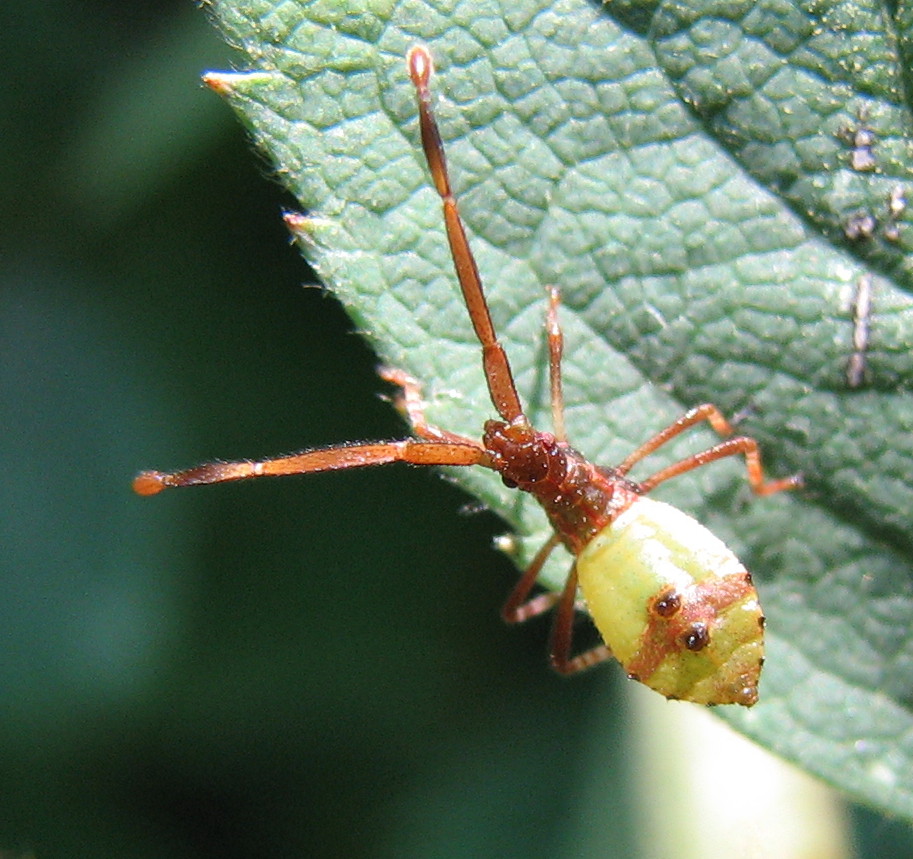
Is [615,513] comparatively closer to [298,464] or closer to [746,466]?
[746,466]

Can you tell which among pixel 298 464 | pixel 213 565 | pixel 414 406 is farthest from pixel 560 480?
pixel 213 565

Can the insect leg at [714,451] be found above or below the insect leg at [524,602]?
above

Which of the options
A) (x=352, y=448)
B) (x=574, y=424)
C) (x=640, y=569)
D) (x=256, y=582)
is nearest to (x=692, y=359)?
(x=574, y=424)

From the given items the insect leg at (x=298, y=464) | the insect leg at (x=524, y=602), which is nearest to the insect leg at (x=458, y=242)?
the insect leg at (x=298, y=464)

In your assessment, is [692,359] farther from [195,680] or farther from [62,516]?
[62,516]

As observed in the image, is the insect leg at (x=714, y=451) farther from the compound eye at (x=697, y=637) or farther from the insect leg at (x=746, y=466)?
the compound eye at (x=697, y=637)

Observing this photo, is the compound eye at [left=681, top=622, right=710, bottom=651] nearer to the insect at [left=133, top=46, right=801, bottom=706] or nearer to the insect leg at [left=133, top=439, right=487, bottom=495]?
the insect at [left=133, top=46, right=801, bottom=706]

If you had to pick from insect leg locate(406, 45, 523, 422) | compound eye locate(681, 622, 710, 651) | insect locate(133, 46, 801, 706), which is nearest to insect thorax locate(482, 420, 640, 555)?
insect locate(133, 46, 801, 706)
